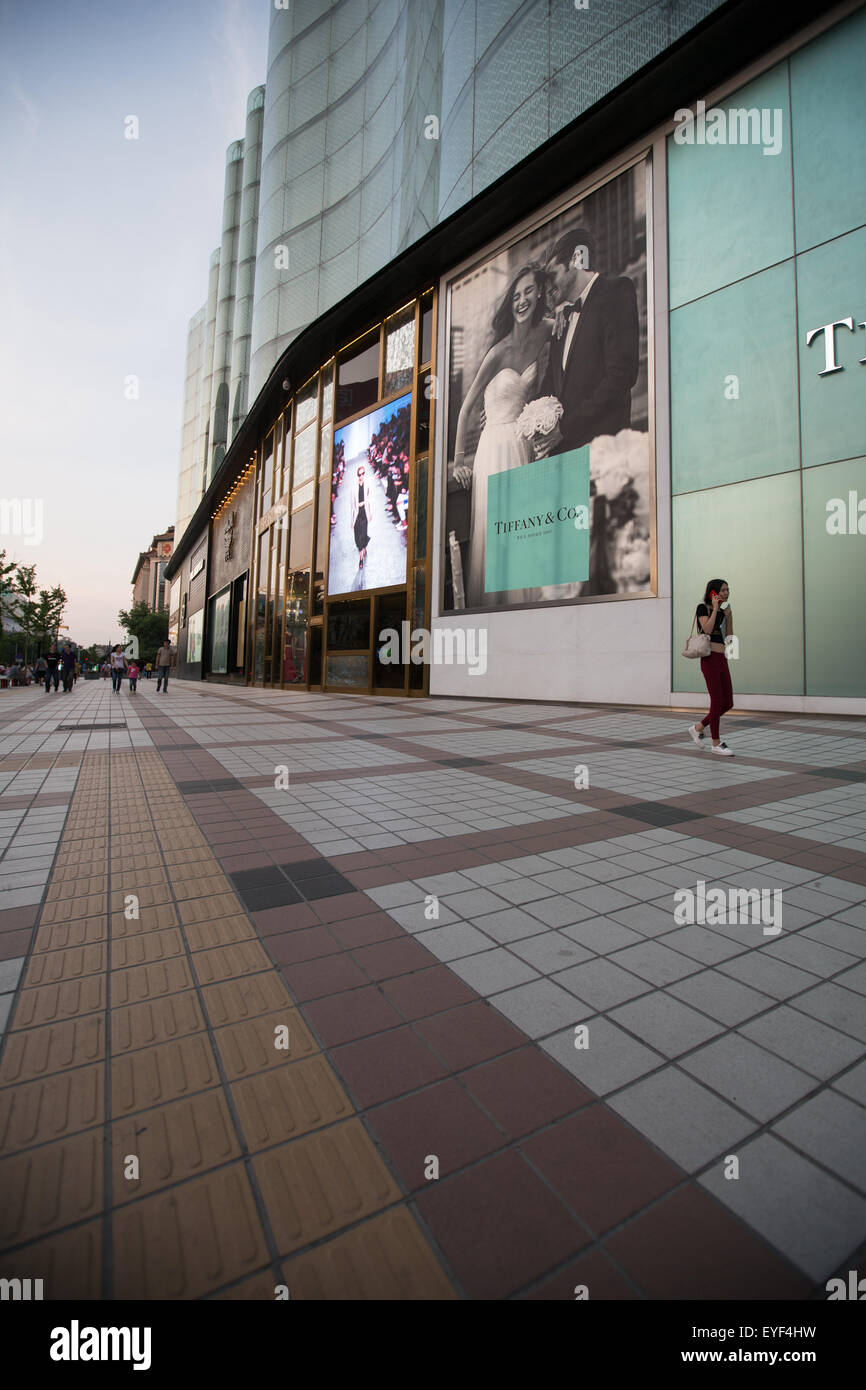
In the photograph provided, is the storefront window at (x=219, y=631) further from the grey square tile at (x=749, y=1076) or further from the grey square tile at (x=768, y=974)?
the grey square tile at (x=749, y=1076)

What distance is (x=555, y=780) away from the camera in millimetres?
6000

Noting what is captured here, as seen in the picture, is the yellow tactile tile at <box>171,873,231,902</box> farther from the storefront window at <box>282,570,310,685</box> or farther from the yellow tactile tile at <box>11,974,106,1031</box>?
the storefront window at <box>282,570,310,685</box>

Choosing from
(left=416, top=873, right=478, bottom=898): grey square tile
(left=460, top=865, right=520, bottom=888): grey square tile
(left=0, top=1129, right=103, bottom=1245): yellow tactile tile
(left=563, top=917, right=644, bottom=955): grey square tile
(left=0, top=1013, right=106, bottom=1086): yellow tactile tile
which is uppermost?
(left=460, top=865, right=520, bottom=888): grey square tile

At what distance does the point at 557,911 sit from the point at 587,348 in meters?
13.8

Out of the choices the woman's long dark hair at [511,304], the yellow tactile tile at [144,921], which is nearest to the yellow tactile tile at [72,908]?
the yellow tactile tile at [144,921]

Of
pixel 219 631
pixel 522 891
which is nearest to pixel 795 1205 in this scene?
pixel 522 891

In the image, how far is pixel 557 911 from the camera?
9.75 feet

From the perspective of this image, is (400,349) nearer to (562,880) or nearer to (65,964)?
(562,880)

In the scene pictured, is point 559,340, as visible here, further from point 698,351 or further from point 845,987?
point 845,987

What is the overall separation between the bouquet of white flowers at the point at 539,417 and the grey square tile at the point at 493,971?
1363cm

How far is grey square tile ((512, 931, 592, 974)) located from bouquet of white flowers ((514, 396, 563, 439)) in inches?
530

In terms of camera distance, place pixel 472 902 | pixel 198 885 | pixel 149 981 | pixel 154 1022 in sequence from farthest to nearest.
A: pixel 198 885 < pixel 472 902 < pixel 149 981 < pixel 154 1022

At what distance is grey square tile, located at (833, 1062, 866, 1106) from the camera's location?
69.7 inches

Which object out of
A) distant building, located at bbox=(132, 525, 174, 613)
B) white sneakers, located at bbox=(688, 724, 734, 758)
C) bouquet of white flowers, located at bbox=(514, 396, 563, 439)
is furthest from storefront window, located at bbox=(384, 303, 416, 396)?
distant building, located at bbox=(132, 525, 174, 613)
